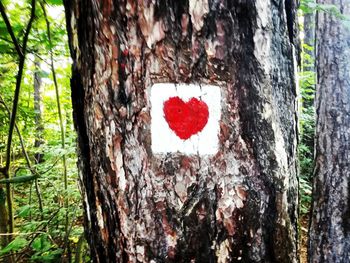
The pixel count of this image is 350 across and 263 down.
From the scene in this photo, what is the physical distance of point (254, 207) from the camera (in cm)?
72

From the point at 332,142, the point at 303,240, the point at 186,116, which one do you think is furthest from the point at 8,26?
the point at 303,240

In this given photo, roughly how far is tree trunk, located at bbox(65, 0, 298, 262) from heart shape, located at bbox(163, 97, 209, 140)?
43 millimetres

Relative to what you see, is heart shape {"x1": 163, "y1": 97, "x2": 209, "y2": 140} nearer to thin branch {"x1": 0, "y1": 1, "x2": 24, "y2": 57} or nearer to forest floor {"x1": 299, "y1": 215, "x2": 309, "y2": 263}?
thin branch {"x1": 0, "y1": 1, "x2": 24, "y2": 57}

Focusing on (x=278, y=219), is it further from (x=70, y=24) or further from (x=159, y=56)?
(x=70, y=24)

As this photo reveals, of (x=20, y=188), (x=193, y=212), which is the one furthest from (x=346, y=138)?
(x=20, y=188)

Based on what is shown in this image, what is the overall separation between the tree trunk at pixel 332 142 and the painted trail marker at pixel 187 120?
132 inches

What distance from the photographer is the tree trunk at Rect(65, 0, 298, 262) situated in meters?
0.67

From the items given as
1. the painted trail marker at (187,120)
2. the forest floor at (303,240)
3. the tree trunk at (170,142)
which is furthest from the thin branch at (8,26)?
the forest floor at (303,240)

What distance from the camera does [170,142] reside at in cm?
70

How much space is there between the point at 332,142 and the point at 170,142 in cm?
341

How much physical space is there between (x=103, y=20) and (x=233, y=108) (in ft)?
1.16

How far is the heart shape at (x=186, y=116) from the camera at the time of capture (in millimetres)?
699

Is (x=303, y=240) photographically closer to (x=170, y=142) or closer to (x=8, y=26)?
(x=8, y=26)

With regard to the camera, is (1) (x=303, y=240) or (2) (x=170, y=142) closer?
Answer: (2) (x=170, y=142)
